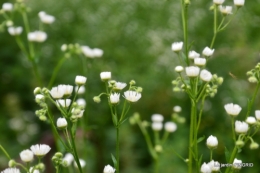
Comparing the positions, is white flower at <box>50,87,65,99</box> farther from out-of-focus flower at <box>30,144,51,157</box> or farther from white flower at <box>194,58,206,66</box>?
white flower at <box>194,58,206,66</box>

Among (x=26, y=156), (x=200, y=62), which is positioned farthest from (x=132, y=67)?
(x=26, y=156)

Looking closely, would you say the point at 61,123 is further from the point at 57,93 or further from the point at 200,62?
the point at 200,62

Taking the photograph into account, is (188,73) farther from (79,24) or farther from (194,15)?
(79,24)

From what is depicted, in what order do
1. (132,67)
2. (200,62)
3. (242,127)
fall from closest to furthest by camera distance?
(242,127), (200,62), (132,67)

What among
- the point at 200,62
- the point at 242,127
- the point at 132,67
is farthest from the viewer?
the point at 132,67

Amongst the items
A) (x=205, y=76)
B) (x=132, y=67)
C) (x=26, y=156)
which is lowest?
(x=26, y=156)

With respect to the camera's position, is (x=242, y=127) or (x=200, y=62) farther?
(x=200, y=62)

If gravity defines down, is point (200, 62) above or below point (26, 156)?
above

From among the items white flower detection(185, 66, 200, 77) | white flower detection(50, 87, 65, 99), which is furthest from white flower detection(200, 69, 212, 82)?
white flower detection(50, 87, 65, 99)

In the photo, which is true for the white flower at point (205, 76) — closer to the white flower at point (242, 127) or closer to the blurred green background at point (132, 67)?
the white flower at point (242, 127)
